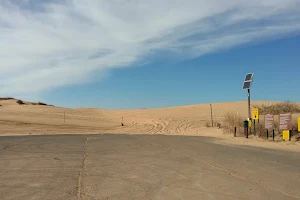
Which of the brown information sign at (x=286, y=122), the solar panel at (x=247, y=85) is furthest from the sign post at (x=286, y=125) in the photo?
the solar panel at (x=247, y=85)

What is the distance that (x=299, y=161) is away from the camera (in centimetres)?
1227

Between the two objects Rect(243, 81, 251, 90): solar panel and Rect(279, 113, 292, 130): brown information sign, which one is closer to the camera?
Rect(279, 113, 292, 130): brown information sign

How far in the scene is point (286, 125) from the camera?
60.6 ft

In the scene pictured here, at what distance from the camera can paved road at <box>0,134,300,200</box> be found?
7.37 meters

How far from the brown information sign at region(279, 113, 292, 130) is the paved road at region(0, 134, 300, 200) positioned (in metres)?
4.74

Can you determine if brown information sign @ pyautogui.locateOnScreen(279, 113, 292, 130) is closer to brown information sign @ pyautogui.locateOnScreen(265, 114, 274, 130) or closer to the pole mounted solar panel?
brown information sign @ pyautogui.locateOnScreen(265, 114, 274, 130)

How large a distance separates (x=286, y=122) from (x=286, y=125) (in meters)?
0.21

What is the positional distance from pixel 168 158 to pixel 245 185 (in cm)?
431

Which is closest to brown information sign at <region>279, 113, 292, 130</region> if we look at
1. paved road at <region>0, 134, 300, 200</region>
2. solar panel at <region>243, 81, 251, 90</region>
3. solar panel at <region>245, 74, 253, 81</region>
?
solar panel at <region>243, 81, 251, 90</region>

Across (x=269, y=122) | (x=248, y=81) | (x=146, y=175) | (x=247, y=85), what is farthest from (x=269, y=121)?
(x=146, y=175)

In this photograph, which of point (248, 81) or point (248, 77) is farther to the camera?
point (248, 77)

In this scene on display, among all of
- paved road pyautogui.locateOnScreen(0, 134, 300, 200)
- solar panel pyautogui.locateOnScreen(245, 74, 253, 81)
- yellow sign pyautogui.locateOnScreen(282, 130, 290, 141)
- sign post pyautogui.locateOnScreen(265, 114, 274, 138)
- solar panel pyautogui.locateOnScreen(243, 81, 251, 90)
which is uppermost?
solar panel pyautogui.locateOnScreen(245, 74, 253, 81)

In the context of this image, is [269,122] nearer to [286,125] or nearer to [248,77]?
[286,125]

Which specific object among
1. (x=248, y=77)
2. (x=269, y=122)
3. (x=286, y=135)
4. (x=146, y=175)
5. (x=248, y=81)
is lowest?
(x=146, y=175)
